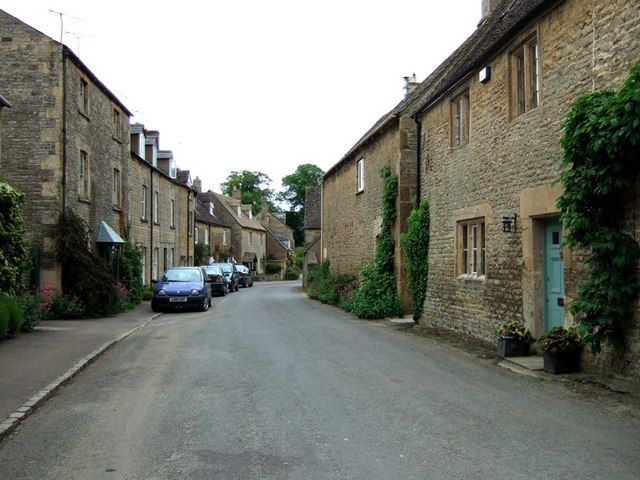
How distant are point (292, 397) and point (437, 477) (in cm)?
291

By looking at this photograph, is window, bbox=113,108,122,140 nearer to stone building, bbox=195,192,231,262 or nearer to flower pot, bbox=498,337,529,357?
flower pot, bbox=498,337,529,357

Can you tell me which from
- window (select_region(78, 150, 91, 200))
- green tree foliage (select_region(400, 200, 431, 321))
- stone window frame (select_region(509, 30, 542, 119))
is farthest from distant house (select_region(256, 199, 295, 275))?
stone window frame (select_region(509, 30, 542, 119))

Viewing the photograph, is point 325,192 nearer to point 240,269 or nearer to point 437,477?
point 240,269

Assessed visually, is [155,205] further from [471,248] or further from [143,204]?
[471,248]

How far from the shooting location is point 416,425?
5.85m

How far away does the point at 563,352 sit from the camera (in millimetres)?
8398

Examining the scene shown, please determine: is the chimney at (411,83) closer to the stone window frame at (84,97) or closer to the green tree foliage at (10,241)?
the stone window frame at (84,97)

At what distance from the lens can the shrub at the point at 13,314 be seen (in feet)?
38.3

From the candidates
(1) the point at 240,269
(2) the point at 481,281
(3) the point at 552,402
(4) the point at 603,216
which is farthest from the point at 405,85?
(1) the point at 240,269

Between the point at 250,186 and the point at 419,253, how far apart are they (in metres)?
76.0

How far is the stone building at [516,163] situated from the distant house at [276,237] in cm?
6191

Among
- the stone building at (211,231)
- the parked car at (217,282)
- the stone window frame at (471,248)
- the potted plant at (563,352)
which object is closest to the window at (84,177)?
the stone window frame at (471,248)

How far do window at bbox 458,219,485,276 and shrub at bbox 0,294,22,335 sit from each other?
30.6 feet

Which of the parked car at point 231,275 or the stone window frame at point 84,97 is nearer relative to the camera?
the stone window frame at point 84,97
